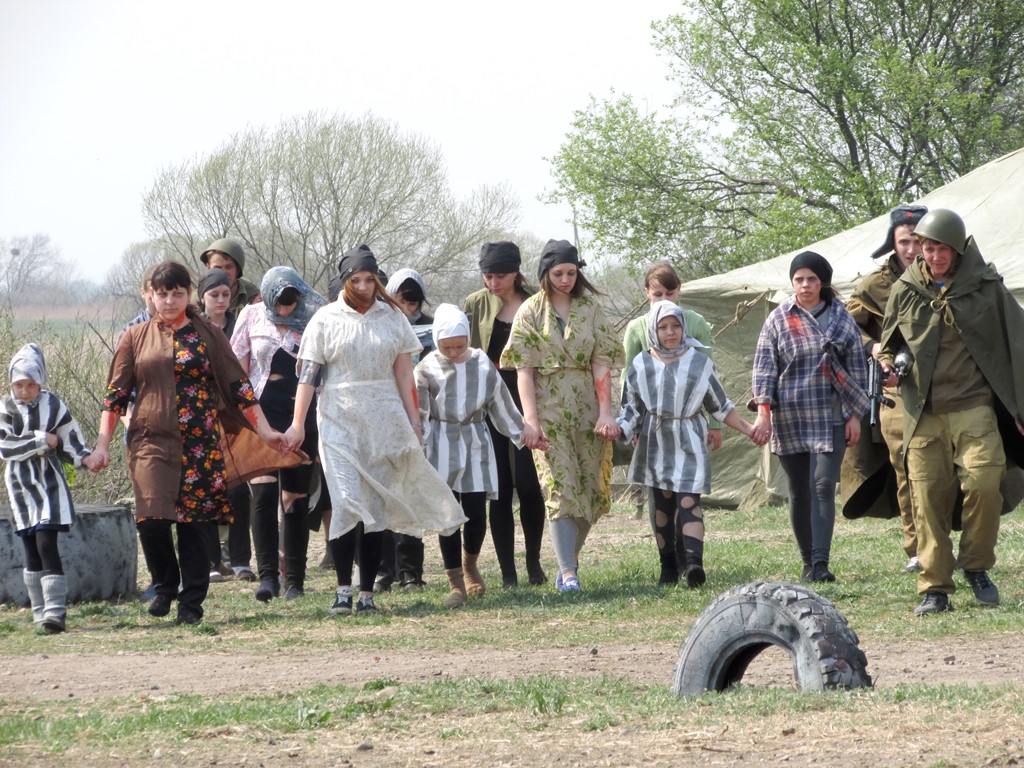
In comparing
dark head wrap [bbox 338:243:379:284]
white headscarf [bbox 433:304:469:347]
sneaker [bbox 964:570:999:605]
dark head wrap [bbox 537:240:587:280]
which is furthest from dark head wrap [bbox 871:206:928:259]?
dark head wrap [bbox 338:243:379:284]

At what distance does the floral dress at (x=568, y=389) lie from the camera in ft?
27.6

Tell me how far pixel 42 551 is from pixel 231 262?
241cm

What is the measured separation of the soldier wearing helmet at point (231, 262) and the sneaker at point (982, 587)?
4884 millimetres

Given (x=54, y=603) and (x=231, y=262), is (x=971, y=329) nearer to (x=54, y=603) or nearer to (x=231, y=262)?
(x=231, y=262)

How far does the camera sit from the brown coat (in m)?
7.65

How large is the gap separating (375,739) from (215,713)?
0.74m

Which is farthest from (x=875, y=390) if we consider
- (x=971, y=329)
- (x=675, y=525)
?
(x=675, y=525)

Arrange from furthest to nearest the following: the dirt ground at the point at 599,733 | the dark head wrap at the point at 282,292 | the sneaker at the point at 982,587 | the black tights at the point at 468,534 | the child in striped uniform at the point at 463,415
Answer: the dark head wrap at the point at 282,292 → the child in striped uniform at the point at 463,415 → the black tights at the point at 468,534 → the sneaker at the point at 982,587 → the dirt ground at the point at 599,733

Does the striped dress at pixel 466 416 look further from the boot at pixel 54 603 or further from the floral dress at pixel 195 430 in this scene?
the boot at pixel 54 603

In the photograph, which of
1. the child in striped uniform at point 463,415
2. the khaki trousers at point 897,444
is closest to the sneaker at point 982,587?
the khaki trousers at point 897,444

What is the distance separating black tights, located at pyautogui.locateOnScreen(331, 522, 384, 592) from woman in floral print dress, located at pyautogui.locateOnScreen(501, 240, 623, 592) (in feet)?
3.50

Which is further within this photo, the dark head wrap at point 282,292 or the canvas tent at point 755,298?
the canvas tent at point 755,298

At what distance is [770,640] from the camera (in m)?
5.04

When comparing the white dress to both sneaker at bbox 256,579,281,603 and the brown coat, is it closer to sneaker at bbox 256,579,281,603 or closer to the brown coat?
the brown coat
